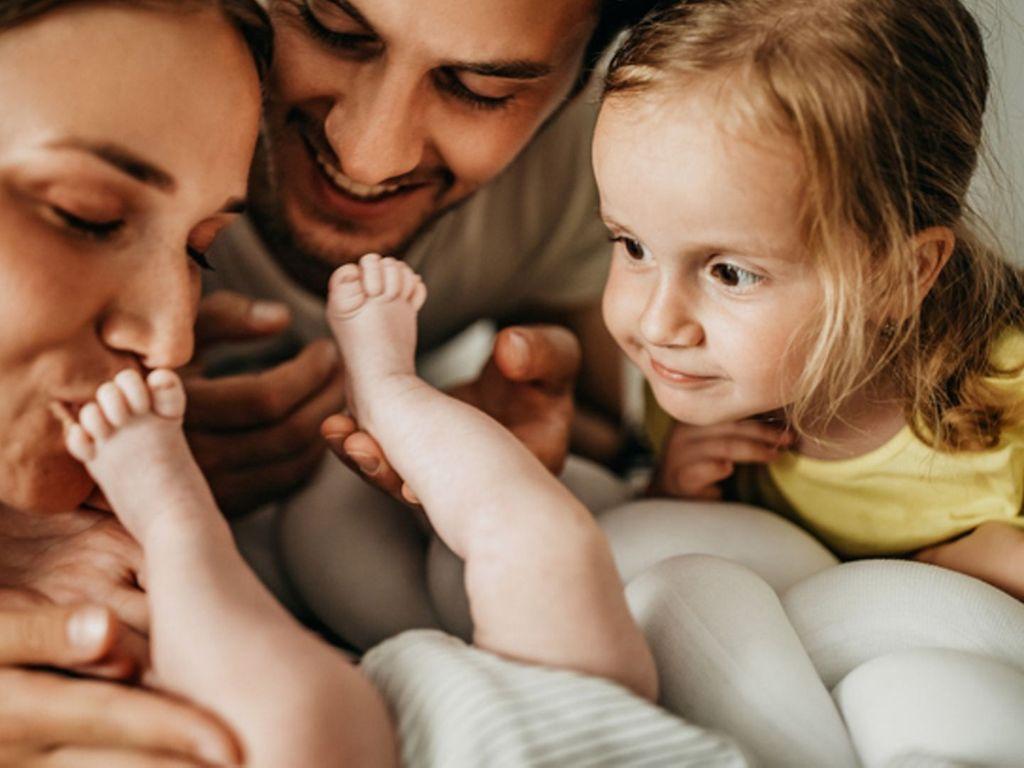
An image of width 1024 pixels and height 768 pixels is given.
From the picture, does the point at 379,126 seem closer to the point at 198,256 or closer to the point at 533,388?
the point at 198,256

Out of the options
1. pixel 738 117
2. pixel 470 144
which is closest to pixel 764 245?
pixel 738 117

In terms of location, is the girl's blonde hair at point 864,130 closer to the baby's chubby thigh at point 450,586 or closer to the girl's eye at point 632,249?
the girl's eye at point 632,249

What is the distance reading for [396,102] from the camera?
81 cm

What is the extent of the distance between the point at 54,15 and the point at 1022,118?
77 cm

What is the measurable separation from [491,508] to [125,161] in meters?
0.30

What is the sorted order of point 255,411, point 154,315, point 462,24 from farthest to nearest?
point 255,411 → point 462,24 → point 154,315

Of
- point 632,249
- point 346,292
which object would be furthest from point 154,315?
point 632,249

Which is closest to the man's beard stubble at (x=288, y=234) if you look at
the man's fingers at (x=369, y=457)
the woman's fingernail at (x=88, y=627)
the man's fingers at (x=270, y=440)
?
the man's fingers at (x=270, y=440)

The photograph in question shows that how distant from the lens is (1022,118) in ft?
3.03

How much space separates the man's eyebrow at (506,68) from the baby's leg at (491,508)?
0.53ft

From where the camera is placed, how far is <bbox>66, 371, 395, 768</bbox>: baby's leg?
538 mm

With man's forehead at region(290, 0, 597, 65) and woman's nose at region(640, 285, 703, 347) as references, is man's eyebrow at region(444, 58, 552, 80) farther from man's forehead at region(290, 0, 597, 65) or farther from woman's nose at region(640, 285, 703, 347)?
woman's nose at region(640, 285, 703, 347)

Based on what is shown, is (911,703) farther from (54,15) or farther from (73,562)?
(54,15)

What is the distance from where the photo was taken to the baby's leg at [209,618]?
538mm
